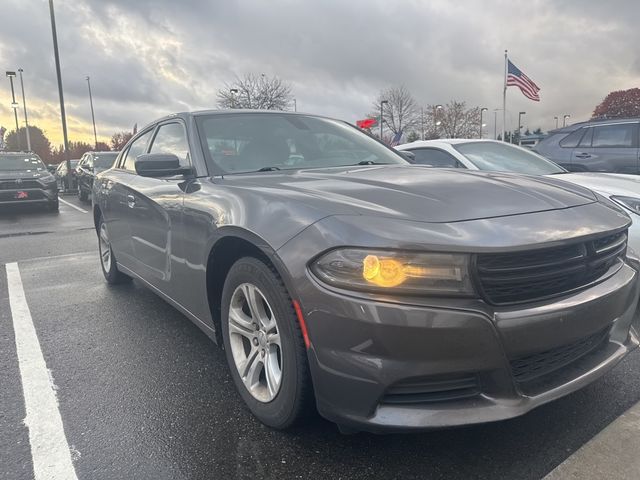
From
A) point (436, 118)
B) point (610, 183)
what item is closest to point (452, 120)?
point (436, 118)

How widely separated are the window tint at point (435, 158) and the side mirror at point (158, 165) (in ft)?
10.7

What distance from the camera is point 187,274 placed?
3002mm

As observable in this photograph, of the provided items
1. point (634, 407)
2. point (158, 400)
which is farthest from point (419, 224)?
point (158, 400)

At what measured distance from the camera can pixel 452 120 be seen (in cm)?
4259

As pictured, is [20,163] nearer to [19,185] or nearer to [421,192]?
[19,185]

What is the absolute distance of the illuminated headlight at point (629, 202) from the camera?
3.88m

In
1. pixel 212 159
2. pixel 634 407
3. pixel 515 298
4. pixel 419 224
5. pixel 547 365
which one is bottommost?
pixel 634 407

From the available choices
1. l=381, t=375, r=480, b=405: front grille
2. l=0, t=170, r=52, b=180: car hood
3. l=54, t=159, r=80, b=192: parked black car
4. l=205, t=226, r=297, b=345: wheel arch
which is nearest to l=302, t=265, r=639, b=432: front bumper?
l=381, t=375, r=480, b=405: front grille

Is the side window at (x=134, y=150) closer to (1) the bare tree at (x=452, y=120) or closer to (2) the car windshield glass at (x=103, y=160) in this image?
(2) the car windshield glass at (x=103, y=160)

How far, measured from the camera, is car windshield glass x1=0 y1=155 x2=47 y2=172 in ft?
43.9

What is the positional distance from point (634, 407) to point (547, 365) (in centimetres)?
83

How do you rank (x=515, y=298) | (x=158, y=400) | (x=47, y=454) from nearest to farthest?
(x=515, y=298) → (x=47, y=454) → (x=158, y=400)

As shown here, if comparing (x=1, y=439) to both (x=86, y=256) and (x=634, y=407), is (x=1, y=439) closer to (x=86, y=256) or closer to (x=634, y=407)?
(x=634, y=407)

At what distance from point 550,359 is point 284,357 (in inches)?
42.9
